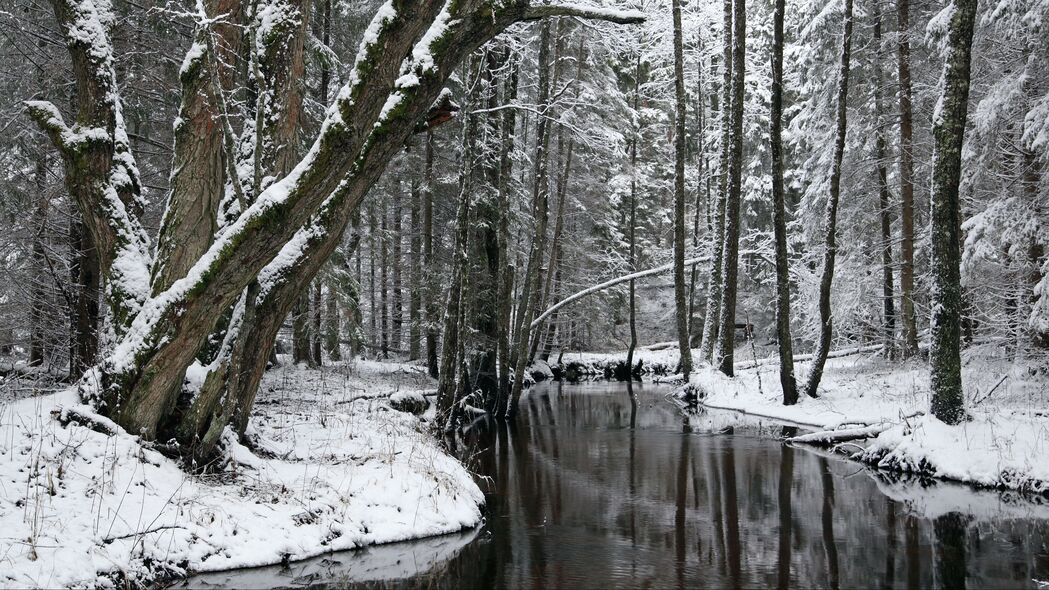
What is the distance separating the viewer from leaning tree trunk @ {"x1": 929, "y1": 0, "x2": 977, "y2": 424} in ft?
33.8

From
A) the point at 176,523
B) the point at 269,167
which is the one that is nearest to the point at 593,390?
the point at 269,167

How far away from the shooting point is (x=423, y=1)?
23.9 ft

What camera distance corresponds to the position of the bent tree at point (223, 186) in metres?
7.14

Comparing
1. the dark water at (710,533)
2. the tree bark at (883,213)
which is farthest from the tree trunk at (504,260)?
the tree bark at (883,213)

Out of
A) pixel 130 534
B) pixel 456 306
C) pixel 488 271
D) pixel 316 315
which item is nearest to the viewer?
pixel 130 534

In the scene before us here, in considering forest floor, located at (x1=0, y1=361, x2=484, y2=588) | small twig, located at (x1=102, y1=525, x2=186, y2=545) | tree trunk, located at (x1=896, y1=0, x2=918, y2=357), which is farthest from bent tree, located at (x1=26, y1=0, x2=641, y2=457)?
tree trunk, located at (x1=896, y1=0, x2=918, y2=357)

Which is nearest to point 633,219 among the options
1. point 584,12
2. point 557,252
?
point 557,252

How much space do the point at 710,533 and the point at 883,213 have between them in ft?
49.1

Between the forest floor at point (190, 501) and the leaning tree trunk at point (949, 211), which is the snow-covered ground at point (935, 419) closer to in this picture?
the leaning tree trunk at point (949, 211)

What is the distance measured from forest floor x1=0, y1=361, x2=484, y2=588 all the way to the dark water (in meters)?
0.36

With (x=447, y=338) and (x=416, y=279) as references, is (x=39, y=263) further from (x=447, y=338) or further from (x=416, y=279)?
(x=416, y=279)

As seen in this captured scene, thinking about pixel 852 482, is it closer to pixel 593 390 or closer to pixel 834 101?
pixel 834 101

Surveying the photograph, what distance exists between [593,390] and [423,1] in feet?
63.4

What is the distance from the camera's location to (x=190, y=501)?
6.71m
